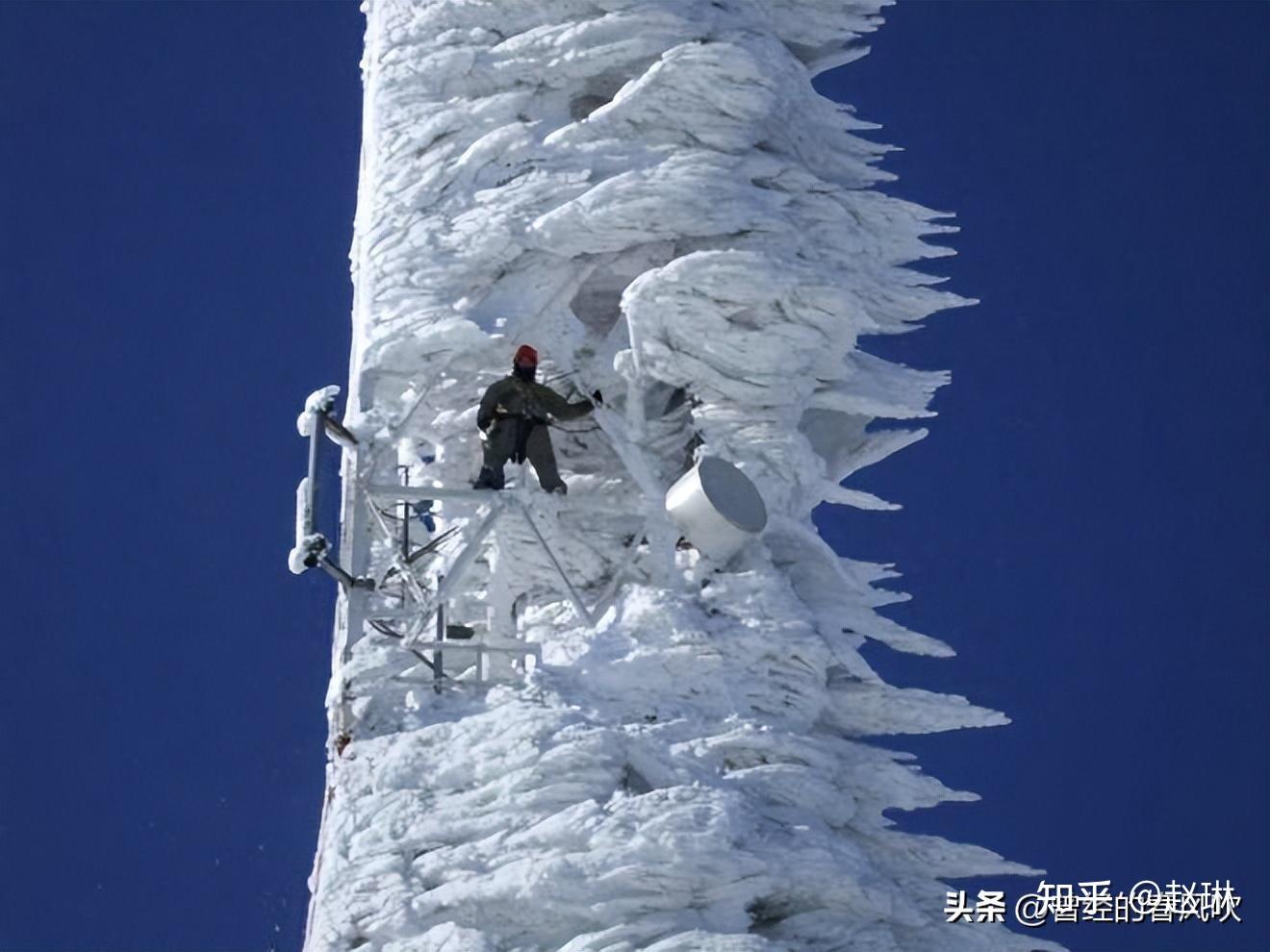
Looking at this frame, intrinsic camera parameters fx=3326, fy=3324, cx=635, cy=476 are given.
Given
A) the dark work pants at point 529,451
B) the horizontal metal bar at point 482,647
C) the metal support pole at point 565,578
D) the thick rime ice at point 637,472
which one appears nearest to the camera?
the thick rime ice at point 637,472

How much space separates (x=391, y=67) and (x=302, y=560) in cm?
565

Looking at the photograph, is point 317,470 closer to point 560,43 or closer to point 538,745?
point 538,745

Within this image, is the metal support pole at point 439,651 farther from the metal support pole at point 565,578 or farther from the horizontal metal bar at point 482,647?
the metal support pole at point 565,578

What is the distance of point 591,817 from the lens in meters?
26.4

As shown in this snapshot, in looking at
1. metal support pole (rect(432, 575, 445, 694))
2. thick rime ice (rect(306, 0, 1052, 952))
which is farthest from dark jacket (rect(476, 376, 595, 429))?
metal support pole (rect(432, 575, 445, 694))

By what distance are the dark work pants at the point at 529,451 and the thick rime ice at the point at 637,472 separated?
8.4 inches

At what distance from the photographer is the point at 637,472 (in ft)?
96.4

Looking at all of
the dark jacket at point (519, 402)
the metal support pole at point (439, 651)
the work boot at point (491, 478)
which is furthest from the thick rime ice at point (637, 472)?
the dark jacket at point (519, 402)

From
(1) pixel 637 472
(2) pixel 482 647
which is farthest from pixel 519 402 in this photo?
(2) pixel 482 647

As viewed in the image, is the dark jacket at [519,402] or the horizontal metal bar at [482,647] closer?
the horizontal metal bar at [482,647]

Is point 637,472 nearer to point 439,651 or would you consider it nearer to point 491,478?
point 491,478

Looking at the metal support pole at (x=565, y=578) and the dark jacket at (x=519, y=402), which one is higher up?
the dark jacket at (x=519, y=402)

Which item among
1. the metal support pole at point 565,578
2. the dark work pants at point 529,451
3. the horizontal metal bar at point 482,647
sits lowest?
the horizontal metal bar at point 482,647

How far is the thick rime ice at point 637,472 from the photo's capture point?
26562 millimetres
